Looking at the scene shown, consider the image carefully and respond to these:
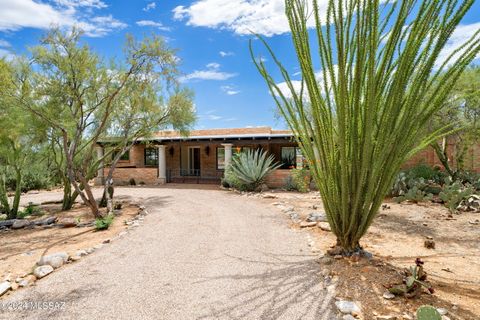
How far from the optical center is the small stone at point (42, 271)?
4.15 m

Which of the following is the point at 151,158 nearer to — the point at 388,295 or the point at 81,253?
the point at 81,253

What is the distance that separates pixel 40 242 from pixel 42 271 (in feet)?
8.69

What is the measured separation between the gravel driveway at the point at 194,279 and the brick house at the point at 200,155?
28.9ft

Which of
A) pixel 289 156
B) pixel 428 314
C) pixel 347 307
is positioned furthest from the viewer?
pixel 289 156

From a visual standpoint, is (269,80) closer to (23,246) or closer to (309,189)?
(23,246)

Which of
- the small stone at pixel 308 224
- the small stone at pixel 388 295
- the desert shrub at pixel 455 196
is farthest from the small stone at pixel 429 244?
the desert shrub at pixel 455 196

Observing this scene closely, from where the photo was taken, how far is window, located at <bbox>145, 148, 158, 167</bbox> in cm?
2084

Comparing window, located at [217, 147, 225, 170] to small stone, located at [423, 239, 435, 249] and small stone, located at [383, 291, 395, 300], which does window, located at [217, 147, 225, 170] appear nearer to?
small stone, located at [423, 239, 435, 249]

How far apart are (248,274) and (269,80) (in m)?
2.61

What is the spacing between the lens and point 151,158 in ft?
68.7

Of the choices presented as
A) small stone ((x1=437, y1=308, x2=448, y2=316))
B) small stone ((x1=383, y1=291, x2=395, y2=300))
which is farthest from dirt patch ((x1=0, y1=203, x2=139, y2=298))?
small stone ((x1=437, y1=308, x2=448, y2=316))

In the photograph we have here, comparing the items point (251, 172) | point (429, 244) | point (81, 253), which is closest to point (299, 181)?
point (251, 172)

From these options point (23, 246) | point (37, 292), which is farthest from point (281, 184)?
point (37, 292)

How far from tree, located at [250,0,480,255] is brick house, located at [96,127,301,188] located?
1126cm
